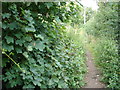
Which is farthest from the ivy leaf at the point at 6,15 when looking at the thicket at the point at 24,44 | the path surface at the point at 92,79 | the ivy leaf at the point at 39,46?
the path surface at the point at 92,79

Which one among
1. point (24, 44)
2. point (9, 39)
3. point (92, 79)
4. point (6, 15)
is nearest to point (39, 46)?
point (24, 44)

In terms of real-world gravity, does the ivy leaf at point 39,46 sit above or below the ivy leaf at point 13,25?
below

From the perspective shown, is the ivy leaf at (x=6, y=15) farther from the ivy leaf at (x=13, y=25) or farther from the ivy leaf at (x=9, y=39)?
the ivy leaf at (x=9, y=39)

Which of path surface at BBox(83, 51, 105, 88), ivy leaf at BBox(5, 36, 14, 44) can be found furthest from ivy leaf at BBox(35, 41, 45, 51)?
path surface at BBox(83, 51, 105, 88)

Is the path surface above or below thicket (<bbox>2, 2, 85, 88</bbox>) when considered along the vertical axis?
below

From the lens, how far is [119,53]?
14.4 ft

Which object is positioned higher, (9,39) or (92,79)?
(9,39)

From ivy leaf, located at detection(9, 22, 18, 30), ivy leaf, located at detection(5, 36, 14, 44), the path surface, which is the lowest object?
the path surface

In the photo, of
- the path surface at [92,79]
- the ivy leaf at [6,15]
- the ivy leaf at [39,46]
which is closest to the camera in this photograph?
the ivy leaf at [6,15]

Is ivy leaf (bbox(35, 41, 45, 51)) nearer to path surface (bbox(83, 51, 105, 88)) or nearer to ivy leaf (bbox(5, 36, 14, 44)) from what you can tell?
ivy leaf (bbox(5, 36, 14, 44))

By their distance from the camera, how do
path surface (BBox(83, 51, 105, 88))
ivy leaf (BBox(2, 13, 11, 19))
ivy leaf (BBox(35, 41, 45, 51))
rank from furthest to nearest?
1. path surface (BBox(83, 51, 105, 88))
2. ivy leaf (BBox(35, 41, 45, 51))
3. ivy leaf (BBox(2, 13, 11, 19))

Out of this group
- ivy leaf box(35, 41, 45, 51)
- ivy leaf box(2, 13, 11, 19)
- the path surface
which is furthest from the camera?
the path surface

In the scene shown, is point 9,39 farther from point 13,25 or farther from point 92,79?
point 92,79

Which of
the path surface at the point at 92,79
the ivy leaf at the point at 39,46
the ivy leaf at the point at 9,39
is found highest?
the ivy leaf at the point at 9,39
